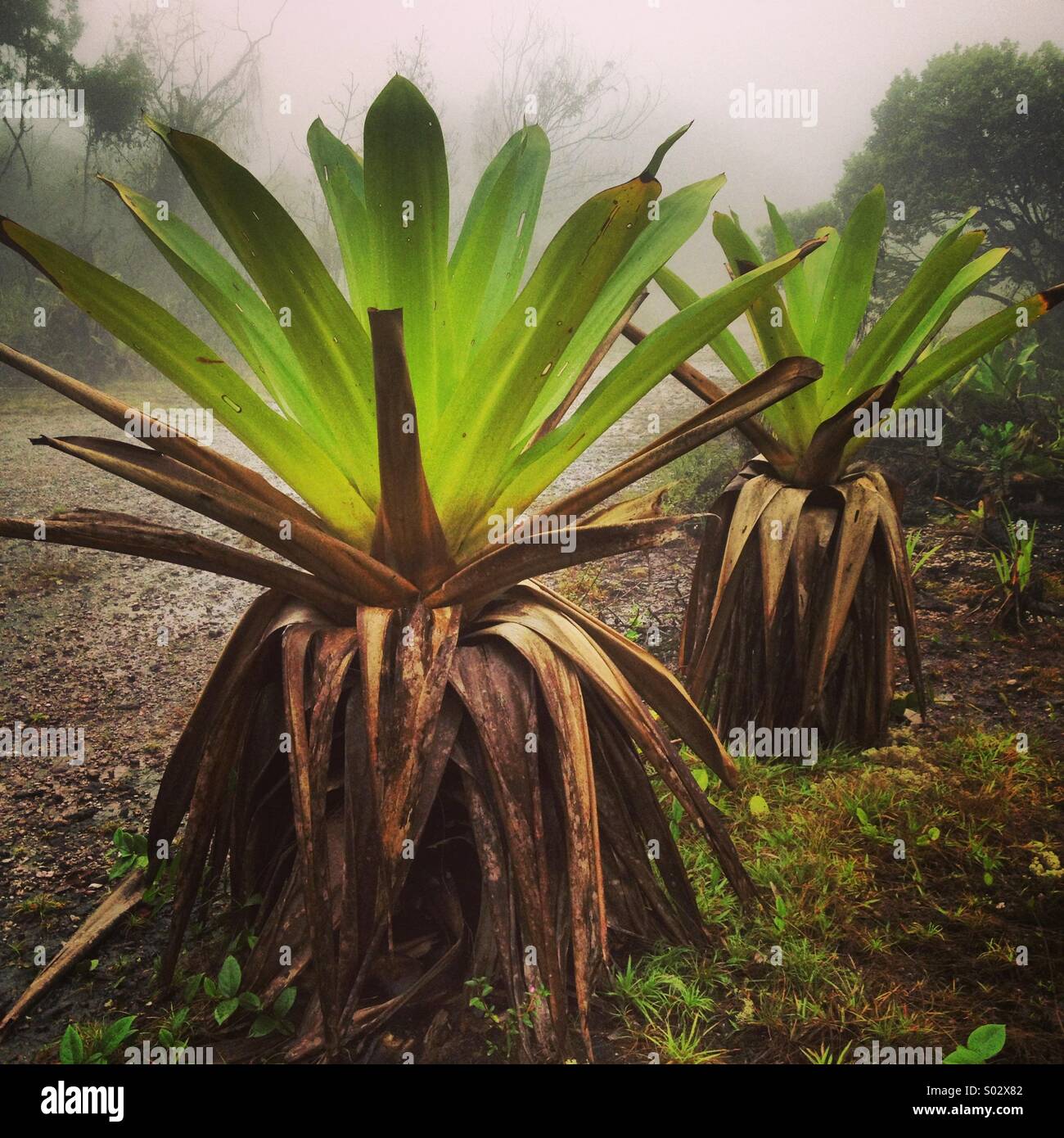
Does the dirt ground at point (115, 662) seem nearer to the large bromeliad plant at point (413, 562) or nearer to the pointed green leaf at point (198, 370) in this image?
the large bromeliad plant at point (413, 562)

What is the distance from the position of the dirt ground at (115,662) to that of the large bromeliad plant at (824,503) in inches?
9.6

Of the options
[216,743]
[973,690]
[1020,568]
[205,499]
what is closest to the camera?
[205,499]

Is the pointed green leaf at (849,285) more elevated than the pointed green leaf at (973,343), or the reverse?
the pointed green leaf at (849,285)

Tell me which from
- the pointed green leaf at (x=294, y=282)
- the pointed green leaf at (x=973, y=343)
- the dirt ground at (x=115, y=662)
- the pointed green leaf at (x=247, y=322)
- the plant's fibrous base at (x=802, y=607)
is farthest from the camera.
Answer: the plant's fibrous base at (x=802, y=607)

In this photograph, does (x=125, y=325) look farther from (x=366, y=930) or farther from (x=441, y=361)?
(x=366, y=930)

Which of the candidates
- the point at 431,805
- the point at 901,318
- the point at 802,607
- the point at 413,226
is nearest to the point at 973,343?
the point at 901,318

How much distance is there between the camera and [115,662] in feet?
3.97

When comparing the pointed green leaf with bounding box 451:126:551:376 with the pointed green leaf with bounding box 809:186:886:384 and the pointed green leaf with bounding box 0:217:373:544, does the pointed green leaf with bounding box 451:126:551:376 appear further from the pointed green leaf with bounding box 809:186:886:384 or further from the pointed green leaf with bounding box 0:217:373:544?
the pointed green leaf with bounding box 809:186:886:384

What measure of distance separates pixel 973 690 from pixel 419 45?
4.82 ft

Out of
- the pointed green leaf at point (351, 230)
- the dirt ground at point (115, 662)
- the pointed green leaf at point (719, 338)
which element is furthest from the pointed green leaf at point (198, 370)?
the pointed green leaf at point (719, 338)

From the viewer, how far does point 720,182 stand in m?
0.72

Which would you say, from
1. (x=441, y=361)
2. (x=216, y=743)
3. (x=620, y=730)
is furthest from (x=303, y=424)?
(x=620, y=730)

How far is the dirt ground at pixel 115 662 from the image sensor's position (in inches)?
30.5

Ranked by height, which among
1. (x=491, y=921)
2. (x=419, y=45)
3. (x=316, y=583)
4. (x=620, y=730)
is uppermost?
(x=419, y=45)
